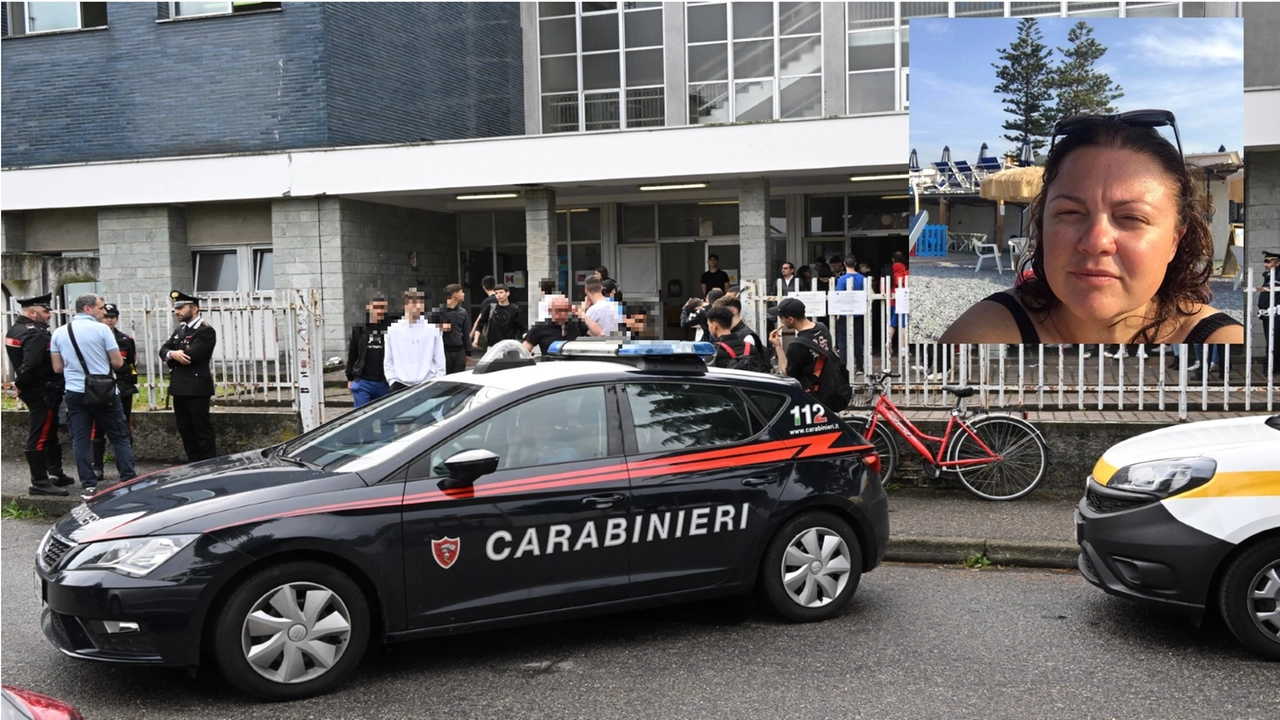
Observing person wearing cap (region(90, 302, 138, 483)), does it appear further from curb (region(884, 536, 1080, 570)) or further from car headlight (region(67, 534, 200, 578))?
curb (region(884, 536, 1080, 570))

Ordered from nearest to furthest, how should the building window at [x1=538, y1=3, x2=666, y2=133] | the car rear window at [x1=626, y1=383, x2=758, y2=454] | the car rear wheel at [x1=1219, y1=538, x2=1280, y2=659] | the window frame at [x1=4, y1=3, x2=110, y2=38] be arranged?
the car rear wheel at [x1=1219, y1=538, x2=1280, y2=659]
the car rear window at [x1=626, y1=383, x2=758, y2=454]
the window frame at [x1=4, y1=3, x2=110, y2=38]
the building window at [x1=538, y1=3, x2=666, y2=133]

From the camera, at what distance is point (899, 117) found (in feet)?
50.5

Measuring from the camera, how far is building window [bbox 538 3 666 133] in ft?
70.7

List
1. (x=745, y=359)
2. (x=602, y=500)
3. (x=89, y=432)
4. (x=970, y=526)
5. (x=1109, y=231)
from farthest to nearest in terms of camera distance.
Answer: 1. (x=1109, y=231)
2. (x=89, y=432)
3. (x=745, y=359)
4. (x=970, y=526)
5. (x=602, y=500)

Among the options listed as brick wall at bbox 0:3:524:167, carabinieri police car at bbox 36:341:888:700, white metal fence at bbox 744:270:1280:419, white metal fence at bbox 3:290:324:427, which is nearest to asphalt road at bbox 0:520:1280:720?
carabinieri police car at bbox 36:341:888:700

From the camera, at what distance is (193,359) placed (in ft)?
32.1

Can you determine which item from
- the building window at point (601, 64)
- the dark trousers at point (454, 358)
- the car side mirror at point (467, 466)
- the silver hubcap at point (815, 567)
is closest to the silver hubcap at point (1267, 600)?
the silver hubcap at point (815, 567)

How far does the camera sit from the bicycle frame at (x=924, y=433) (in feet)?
29.7

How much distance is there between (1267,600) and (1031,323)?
5.16 m

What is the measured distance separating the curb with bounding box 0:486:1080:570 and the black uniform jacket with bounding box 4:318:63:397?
726 centimetres

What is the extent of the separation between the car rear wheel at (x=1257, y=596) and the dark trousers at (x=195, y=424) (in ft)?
27.1

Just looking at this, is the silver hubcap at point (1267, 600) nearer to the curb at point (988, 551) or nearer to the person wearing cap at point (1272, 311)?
the curb at point (988, 551)

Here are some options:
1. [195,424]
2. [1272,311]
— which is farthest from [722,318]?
[195,424]

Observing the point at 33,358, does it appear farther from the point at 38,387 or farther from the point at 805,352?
the point at 805,352
